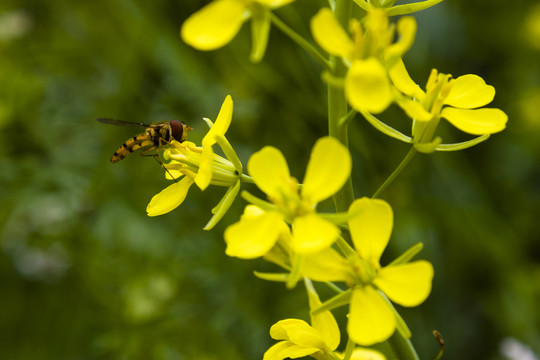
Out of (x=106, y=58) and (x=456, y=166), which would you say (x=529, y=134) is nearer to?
(x=456, y=166)

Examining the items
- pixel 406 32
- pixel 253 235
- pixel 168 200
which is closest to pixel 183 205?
pixel 168 200

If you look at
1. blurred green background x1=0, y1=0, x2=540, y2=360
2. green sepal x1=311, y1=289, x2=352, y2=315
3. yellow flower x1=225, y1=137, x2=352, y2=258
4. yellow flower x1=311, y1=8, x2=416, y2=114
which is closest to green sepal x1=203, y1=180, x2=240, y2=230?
yellow flower x1=225, y1=137, x2=352, y2=258

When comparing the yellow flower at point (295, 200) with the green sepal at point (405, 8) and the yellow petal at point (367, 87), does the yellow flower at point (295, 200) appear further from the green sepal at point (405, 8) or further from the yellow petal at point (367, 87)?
the green sepal at point (405, 8)

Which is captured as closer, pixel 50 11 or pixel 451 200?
pixel 451 200

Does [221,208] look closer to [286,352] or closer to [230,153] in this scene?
[230,153]

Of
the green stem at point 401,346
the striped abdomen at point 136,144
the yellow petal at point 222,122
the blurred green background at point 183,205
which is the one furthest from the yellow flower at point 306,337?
the blurred green background at point 183,205

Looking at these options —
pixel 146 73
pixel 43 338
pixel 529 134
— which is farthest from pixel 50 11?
pixel 529 134
